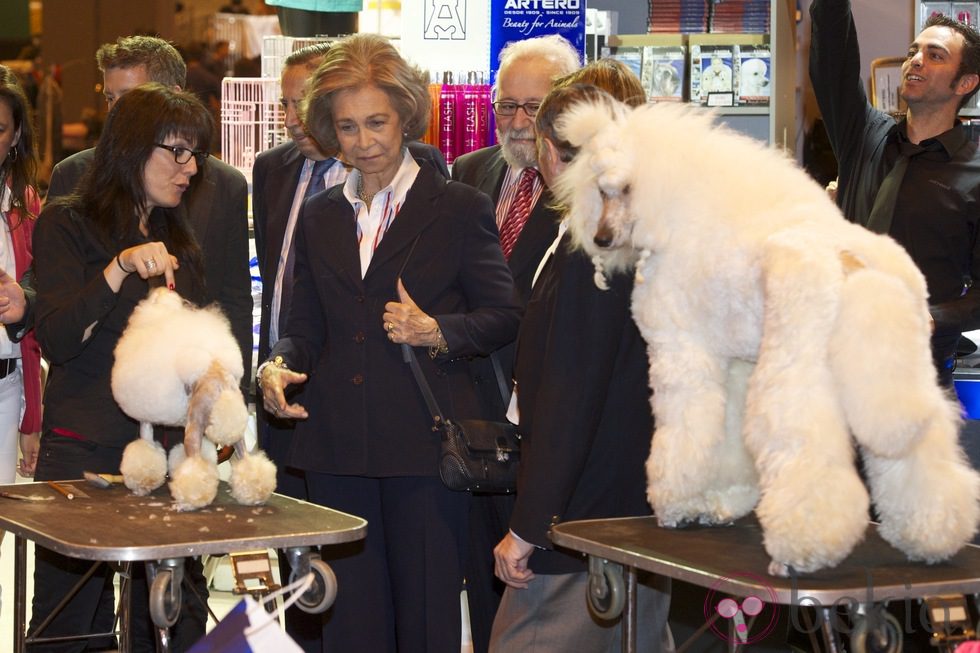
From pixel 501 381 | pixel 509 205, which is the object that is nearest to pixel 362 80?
pixel 509 205

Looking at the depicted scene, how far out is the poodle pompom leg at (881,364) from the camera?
5.18ft

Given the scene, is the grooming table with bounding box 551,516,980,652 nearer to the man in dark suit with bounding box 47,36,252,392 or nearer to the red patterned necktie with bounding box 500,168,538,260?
the red patterned necktie with bounding box 500,168,538,260

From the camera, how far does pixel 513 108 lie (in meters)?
3.07

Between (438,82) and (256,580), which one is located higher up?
(438,82)

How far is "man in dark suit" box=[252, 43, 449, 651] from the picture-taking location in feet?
10.0

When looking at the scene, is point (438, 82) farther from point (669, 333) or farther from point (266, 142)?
point (669, 333)

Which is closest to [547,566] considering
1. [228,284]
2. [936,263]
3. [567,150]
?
[567,150]

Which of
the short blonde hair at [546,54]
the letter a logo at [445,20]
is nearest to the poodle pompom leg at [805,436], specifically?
the short blonde hair at [546,54]

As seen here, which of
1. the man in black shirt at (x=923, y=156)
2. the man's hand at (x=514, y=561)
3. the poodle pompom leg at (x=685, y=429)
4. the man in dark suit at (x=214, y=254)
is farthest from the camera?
the man in black shirt at (x=923, y=156)

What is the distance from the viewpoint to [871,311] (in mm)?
1590

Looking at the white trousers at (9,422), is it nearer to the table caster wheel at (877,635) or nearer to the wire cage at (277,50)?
the wire cage at (277,50)

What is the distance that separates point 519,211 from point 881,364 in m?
1.54

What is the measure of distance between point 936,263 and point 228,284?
73.5 inches

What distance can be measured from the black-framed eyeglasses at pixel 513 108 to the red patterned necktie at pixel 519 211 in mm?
151
